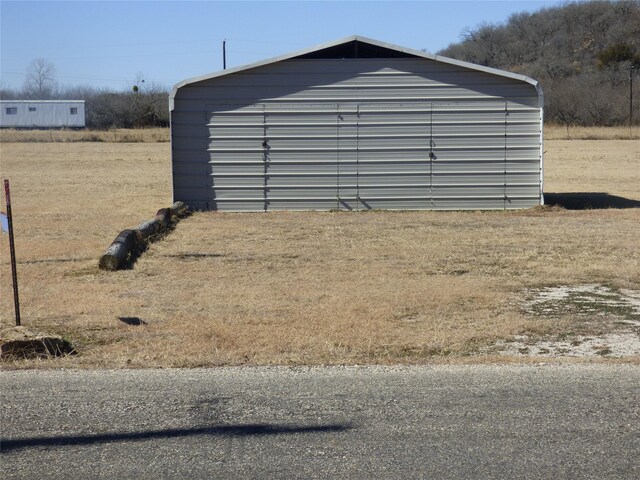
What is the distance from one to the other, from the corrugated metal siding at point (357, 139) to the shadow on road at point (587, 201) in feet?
5.12

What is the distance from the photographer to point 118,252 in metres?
12.9

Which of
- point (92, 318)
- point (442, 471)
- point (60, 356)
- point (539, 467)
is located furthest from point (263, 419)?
point (92, 318)

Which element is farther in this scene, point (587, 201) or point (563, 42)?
point (563, 42)

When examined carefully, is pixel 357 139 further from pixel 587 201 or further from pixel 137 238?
pixel 137 238

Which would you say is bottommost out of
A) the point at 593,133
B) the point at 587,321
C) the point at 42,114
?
the point at 587,321

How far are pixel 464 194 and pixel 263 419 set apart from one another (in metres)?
17.0

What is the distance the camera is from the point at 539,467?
4.79 metres

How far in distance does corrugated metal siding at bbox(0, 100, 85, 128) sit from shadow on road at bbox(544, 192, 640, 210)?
6043 cm

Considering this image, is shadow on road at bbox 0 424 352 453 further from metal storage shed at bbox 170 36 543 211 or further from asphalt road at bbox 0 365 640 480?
metal storage shed at bbox 170 36 543 211

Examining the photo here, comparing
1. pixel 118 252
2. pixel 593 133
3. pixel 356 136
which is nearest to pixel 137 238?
pixel 118 252

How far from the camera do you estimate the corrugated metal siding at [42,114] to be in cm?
7856

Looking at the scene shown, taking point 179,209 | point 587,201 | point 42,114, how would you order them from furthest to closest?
1. point 42,114
2. point 587,201
3. point 179,209

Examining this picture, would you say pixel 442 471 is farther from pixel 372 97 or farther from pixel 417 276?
pixel 372 97

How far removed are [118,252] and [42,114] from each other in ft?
234
